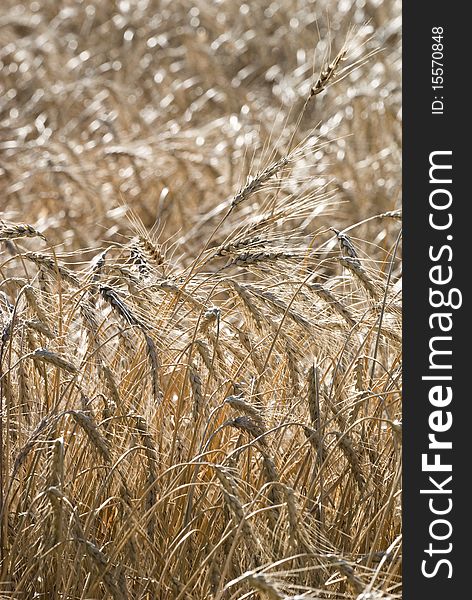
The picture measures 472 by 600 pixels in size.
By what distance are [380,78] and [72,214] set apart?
2.19 m

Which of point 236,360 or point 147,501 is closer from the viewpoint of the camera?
point 147,501

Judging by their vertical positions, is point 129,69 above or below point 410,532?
above

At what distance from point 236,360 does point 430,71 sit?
83 centimetres

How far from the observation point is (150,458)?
2139 millimetres

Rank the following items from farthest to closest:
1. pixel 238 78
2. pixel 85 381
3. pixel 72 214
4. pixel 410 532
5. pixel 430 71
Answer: pixel 238 78 → pixel 72 214 → pixel 85 381 → pixel 430 71 → pixel 410 532

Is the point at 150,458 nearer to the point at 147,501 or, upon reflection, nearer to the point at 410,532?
the point at 147,501

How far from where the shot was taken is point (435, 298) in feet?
7.02

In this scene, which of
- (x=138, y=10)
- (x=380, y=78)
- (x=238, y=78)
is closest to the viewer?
(x=380, y=78)

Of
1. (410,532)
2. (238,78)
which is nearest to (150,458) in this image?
(410,532)

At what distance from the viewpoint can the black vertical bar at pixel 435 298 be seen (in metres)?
1.99

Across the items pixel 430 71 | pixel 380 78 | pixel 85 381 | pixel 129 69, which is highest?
pixel 129 69

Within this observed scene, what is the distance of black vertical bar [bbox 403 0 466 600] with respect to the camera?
1989 mm

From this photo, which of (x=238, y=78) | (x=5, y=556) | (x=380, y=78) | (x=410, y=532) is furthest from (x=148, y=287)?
(x=238, y=78)

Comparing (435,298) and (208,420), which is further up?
(435,298)
